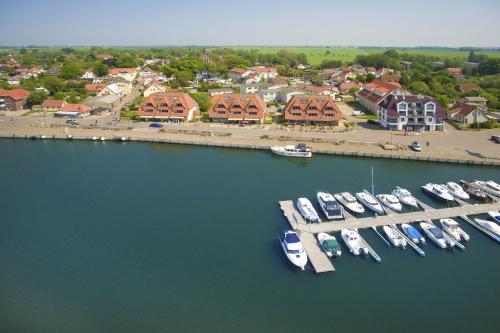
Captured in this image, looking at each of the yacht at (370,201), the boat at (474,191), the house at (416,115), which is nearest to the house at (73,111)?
the house at (416,115)

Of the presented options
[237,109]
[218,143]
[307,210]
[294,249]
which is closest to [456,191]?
[307,210]

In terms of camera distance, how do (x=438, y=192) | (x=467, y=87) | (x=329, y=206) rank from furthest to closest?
1. (x=467, y=87)
2. (x=438, y=192)
3. (x=329, y=206)

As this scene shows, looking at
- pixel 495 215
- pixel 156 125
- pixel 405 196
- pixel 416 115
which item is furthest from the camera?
A: pixel 156 125

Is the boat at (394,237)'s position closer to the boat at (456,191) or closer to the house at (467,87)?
the boat at (456,191)

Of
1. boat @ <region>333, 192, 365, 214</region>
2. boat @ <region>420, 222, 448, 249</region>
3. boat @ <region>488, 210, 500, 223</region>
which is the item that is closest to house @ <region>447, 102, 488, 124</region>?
boat @ <region>488, 210, 500, 223</region>

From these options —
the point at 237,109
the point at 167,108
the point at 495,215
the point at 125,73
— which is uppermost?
the point at 125,73

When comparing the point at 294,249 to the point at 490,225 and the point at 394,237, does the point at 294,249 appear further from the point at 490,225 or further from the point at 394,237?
the point at 490,225
